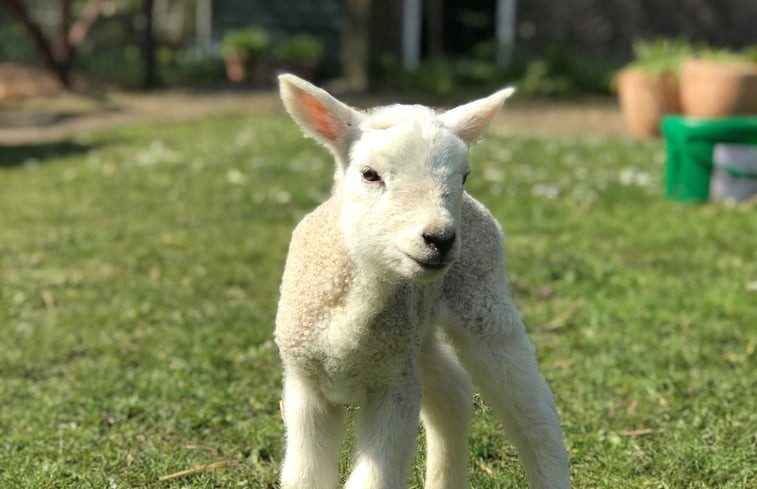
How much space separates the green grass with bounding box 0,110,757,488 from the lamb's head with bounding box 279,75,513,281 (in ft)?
Answer: 3.04

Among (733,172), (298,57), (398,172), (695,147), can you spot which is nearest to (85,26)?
(298,57)

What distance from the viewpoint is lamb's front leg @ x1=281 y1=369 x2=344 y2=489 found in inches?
123

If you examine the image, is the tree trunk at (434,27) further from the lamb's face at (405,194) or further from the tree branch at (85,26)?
the lamb's face at (405,194)

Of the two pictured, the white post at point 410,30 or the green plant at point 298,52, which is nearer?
the green plant at point 298,52

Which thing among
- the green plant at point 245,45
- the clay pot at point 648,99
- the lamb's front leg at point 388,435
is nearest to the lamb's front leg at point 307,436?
the lamb's front leg at point 388,435

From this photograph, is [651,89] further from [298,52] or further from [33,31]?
[33,31]

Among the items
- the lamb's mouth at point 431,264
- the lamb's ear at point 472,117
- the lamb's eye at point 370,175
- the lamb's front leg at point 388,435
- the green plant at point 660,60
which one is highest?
the lamb's ear at point 472,117

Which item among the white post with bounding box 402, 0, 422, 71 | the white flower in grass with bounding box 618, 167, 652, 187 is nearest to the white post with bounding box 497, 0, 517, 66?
the white post with bounding box 402, 0, 422, 71

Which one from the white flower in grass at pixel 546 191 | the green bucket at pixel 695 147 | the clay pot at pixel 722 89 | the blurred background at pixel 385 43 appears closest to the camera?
the green bucket at pixel 695 147

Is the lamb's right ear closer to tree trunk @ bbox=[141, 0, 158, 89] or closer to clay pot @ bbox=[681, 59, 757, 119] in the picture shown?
clay pot @ bbox=[681, 59, 757, 119]

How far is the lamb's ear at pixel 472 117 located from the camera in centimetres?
299

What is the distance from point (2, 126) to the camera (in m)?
14.0

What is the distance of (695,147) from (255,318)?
4.71 meters

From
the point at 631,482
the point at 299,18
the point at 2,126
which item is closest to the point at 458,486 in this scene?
the point at 631,482
